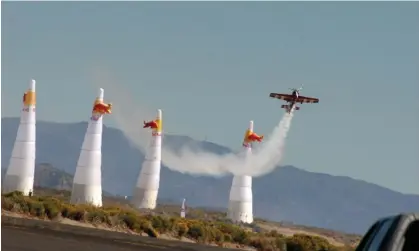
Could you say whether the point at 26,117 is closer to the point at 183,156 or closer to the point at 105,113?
the point at 105,113

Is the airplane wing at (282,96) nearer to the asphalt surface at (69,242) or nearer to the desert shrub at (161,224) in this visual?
the desert shrub at (161,224)

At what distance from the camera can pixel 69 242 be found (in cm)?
3058

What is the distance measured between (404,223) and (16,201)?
40104mm

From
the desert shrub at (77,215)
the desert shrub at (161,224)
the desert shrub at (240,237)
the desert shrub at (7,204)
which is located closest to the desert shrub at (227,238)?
the desert shrub at (240,237)

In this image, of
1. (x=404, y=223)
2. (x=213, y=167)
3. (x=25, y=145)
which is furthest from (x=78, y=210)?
(x=213, y=167)

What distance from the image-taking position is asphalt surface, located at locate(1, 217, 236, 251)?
27.8 m

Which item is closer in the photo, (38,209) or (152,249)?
(152,249)

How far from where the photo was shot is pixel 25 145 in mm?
51375

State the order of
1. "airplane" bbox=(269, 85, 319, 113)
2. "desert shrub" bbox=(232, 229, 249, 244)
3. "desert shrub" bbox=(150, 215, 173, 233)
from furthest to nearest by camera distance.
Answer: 1. "airplane" bbox=(269, 85, 319, 113)
2. "desert shrub" bbox=(232, 229, 249, 244)
3. "desert shrub" bbox=(150, 215, 173, 233)

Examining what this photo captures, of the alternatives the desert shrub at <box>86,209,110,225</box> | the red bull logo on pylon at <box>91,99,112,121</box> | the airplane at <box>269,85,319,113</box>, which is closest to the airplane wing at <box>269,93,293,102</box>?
the airplane at <box>269,85,319,113</box>

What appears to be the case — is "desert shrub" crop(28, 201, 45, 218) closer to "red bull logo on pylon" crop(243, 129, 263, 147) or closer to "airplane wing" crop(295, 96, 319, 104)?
"red bull logo on pylon" crop(243, 129, 263, 147)

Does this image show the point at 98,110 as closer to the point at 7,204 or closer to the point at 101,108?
the point at 101,108

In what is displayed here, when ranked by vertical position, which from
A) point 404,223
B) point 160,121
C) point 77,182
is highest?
point 160,121

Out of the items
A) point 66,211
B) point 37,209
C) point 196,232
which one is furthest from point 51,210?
point 196,232
